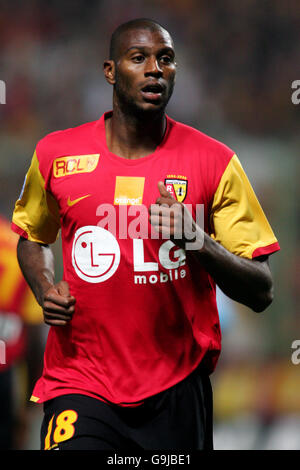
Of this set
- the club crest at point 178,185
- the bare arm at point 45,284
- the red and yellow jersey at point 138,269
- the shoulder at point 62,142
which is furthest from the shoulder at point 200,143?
the bare arm at point 45,284

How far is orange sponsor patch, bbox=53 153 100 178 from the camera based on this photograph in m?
2.69

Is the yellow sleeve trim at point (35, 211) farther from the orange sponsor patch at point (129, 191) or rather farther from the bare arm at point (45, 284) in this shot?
the orange sponsor patch at point (129, 191)

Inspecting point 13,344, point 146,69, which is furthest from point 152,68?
point 13,344

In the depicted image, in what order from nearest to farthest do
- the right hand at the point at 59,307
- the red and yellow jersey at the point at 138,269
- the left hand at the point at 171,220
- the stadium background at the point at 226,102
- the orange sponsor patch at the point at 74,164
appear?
the left hand at the point at 171,220 < the right hand at the point at 59,307 < the red and yellow jersey at the point at 138,269 < the orange sponsor patch at the point at 74,164 < the stadium background at the point at 226,102

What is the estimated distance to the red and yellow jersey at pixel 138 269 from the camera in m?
2.56

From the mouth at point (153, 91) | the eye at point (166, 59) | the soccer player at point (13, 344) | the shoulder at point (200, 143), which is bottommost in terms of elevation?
the soccer player at point (13, 344)

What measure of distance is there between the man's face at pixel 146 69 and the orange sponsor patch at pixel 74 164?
248mm

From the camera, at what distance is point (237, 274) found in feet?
8.00

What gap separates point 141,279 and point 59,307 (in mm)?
314

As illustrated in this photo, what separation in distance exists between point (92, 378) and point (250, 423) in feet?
10.2

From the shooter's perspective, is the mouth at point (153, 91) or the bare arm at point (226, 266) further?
the mouth at point (153, 91)

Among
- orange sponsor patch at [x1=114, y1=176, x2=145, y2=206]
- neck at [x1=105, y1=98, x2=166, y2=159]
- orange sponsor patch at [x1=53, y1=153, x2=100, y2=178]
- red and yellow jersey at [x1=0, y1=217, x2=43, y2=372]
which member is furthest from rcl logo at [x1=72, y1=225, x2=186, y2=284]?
red and yellow jersey at [x1=0, y1=217, x2=43, y2=372]

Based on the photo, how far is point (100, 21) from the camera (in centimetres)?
638

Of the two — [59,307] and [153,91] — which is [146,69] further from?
[59,307]
